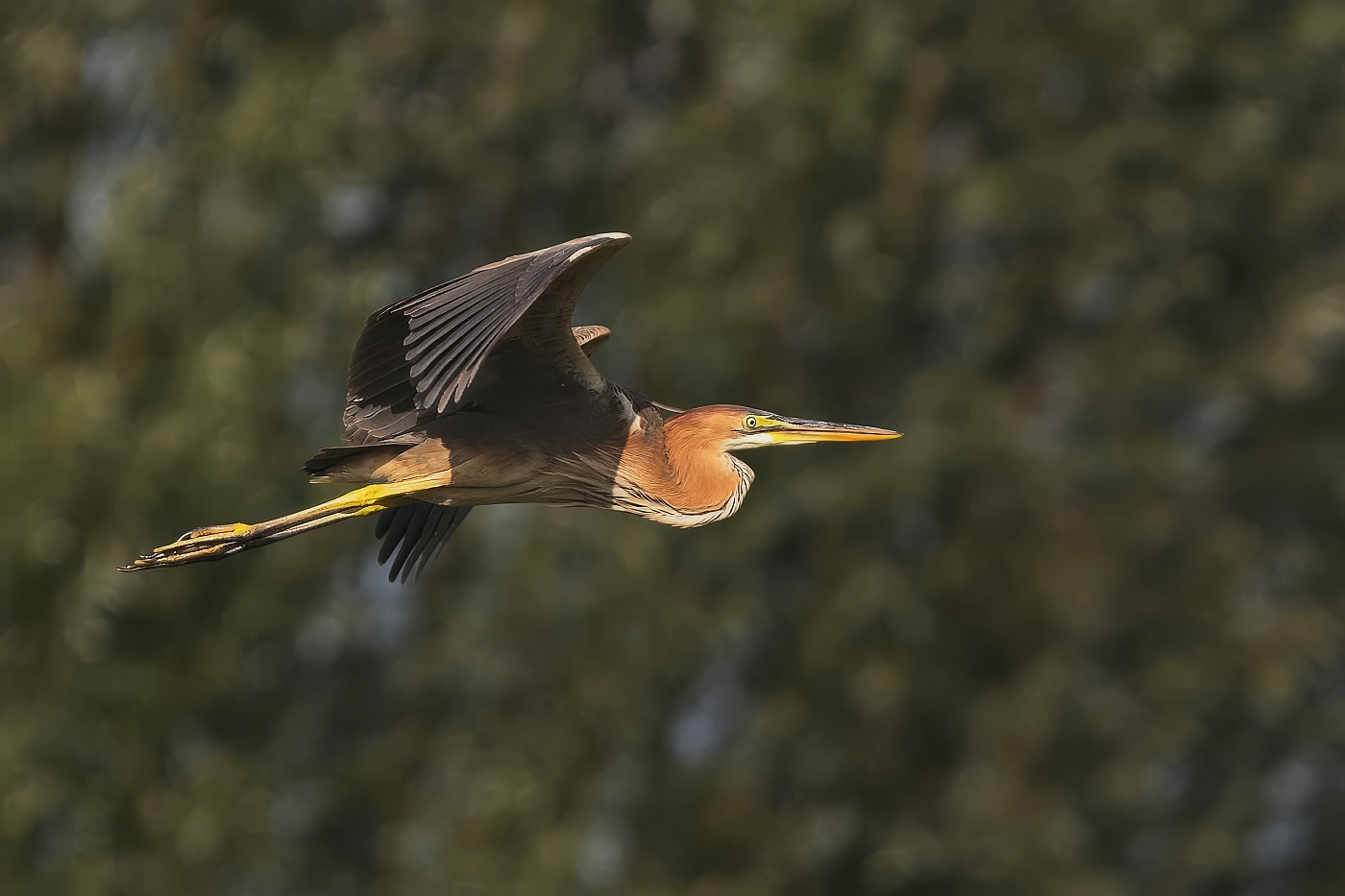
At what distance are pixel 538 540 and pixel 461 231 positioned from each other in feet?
8.05

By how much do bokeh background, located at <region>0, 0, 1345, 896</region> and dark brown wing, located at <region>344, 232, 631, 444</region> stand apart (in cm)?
620

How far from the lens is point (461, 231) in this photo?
14.7 meters

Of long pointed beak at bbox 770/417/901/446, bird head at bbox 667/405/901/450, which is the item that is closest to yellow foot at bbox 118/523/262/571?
bird head at bbox 667/405/901/450

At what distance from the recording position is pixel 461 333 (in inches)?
237

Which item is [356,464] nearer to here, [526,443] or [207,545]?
[526,443]

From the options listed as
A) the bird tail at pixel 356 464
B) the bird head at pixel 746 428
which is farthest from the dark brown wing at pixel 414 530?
the bird head at pixel 746 428

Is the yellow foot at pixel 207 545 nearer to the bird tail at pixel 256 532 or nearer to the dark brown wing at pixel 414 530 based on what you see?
the bird tail at pixel 256 532

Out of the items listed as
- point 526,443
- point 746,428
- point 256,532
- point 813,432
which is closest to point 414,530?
point 256,532

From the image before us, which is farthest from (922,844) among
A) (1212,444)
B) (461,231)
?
(461,231)

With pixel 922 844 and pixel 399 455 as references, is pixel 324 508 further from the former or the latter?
pixel 922 844

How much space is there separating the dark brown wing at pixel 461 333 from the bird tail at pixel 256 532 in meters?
0.23

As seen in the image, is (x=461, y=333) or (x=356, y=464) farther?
(x=356, y=464)

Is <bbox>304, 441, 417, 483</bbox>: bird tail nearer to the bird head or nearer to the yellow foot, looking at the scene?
the yellow foot

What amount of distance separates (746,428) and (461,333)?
4.53 feet
